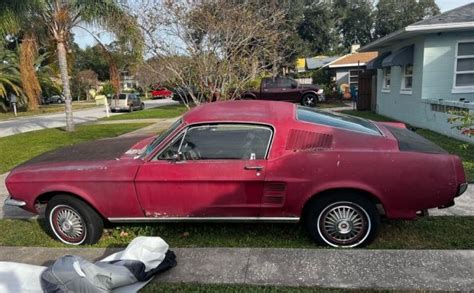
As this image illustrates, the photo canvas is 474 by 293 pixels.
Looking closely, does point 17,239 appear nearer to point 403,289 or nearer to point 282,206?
point 282,206

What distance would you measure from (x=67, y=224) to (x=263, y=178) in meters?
2.31

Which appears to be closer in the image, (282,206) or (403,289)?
(403,289)

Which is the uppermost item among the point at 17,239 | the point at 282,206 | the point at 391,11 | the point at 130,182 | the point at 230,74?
the point at 391,11

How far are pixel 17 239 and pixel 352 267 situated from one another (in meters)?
3.96

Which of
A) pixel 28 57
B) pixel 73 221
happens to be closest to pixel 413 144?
pixel 73 221

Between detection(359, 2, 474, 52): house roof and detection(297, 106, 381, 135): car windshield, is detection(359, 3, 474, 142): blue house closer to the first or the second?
detection(359, 2, 474, 52): house roof

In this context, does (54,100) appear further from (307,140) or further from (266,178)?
(307,140)

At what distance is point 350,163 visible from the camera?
375 cm

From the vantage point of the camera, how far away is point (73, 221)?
4.38 m

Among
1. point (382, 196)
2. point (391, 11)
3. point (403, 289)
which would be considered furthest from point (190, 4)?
point (391, 11)

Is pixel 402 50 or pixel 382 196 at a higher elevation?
pixel 402 50

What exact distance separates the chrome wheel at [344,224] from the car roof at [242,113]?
1.07m

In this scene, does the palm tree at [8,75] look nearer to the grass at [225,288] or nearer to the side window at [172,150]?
the side window at [172,150]

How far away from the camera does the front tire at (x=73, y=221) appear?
4.28 m
